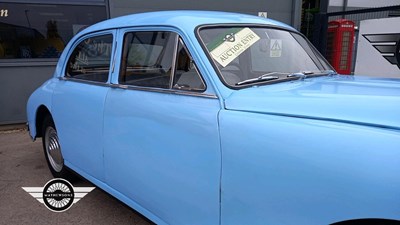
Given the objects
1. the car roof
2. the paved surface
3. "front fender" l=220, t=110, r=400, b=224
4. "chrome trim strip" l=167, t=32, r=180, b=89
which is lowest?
the paved surface

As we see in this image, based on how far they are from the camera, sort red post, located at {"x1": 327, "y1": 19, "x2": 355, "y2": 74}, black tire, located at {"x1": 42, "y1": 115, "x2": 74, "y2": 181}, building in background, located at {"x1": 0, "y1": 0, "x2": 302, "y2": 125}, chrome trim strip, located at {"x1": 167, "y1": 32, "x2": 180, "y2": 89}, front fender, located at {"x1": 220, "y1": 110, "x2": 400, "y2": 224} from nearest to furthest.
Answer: front fender, located at {"x1": 220, "y1": 110, "x2": 400, "y2": 224} → chrome trim strip, located at {"x1": 167, "y1": 32, "x2": 180, "y2": 89} → black tire, located at {"x1": 42, "y1": 115, "x2": 74, "y2": 181} → building in background, located at {"x1": 0, "y1": 0, "x2": 302, "y2": 125} → red post, located at {"x1": 327, "y1": 19, "x2": 355, "y2": 74}

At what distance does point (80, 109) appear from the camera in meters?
3.09

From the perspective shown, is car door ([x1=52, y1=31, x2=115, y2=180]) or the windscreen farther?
car door ([x1=52, y1=31, x2=115, y2=180])

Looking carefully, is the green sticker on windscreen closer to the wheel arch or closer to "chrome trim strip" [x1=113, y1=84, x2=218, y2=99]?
"chrome trim strip" [x1=113, y1=84, x2=218, y2=99]

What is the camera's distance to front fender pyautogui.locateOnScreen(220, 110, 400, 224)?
1.34 m

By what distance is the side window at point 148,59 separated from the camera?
95.7 inches

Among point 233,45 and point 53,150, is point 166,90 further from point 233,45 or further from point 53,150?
point 53,150

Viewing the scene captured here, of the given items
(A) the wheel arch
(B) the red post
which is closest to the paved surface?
(A) the wheel arch

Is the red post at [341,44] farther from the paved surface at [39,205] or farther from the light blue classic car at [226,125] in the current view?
the paved surface at [39,205]

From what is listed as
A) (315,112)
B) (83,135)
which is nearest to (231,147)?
(315,112)

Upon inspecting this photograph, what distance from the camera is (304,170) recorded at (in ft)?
5.00

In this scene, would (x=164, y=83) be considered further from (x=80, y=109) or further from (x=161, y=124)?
(x=80, y=109)

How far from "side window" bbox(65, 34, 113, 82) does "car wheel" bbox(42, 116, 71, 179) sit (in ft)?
2.42

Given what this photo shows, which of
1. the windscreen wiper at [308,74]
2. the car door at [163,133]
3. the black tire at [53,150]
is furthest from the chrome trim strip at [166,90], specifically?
the black tire at [53,150]
